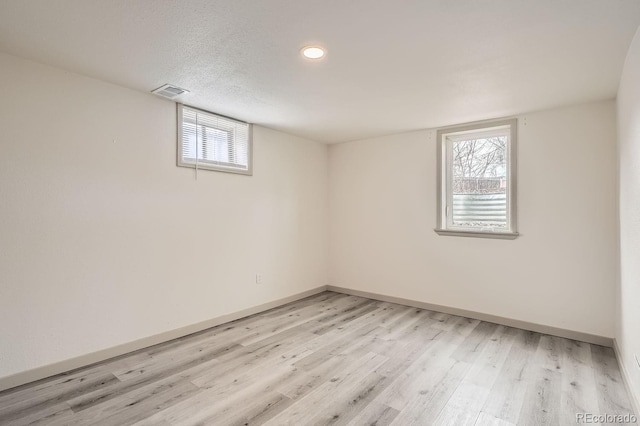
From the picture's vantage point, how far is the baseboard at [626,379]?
6.68 ft

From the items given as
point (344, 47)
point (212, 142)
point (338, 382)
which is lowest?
point (338, 382)

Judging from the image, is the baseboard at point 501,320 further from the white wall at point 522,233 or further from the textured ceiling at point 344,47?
the textured ceiling at point 344,47

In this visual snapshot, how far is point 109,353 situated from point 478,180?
4271 mm

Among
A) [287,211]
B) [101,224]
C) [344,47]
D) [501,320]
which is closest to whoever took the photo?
[344,47]

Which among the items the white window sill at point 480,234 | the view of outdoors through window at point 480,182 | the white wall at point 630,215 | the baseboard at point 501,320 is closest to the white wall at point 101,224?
the baseboard at point 501,320

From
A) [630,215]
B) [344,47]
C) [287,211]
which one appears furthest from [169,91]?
[630,215]

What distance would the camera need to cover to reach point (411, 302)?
4398 mm

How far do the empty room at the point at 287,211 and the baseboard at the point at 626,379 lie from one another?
0.14 ft

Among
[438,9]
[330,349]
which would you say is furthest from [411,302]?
[438,9]

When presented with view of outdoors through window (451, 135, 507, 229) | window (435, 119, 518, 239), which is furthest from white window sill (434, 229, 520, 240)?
view of outdoors through window (451, 135, 507, 229)

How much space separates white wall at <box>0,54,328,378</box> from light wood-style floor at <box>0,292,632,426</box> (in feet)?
1.15

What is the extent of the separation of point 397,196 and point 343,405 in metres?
2.99

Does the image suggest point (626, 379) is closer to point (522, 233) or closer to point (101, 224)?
point (522, 233)

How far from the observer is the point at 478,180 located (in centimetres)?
399
